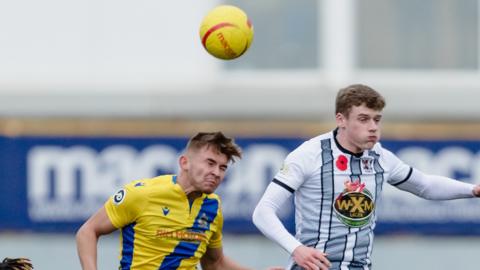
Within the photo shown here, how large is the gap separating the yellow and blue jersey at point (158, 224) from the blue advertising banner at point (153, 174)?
639cm

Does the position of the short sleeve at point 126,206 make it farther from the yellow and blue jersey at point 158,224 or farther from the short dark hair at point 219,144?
the short dark hair at point 219,144

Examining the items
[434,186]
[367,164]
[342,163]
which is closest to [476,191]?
[434,186]

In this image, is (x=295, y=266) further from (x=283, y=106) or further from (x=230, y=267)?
(x=283, y=106)

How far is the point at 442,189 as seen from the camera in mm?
8297

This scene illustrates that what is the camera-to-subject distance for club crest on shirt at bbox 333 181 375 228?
308 inches

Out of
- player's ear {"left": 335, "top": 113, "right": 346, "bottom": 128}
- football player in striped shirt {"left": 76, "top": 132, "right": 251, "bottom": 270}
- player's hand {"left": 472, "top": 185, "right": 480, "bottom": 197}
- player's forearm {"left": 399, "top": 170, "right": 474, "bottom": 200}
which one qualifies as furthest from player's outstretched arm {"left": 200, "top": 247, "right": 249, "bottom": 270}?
player's hand {"left": 472, "top": 185, "right": 480, "bottom": 197}

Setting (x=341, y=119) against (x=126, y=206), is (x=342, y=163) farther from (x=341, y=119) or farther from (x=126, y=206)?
(x=126, y=206)

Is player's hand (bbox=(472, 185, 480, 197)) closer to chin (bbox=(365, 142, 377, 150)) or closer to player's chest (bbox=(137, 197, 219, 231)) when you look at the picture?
chin (bbox=(365, 142, 377, 150))

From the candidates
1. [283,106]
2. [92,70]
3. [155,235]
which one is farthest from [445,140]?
[155,235]

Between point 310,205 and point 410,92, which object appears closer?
point 310,205

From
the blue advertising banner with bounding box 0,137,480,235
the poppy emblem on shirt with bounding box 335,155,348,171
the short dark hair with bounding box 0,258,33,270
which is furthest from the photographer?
the blue advertising banner with bounding box 0,137,480,235

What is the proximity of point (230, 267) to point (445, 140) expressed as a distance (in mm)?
6625

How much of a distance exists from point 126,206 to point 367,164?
138 centimetres

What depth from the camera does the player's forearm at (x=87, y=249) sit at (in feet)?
24.7
